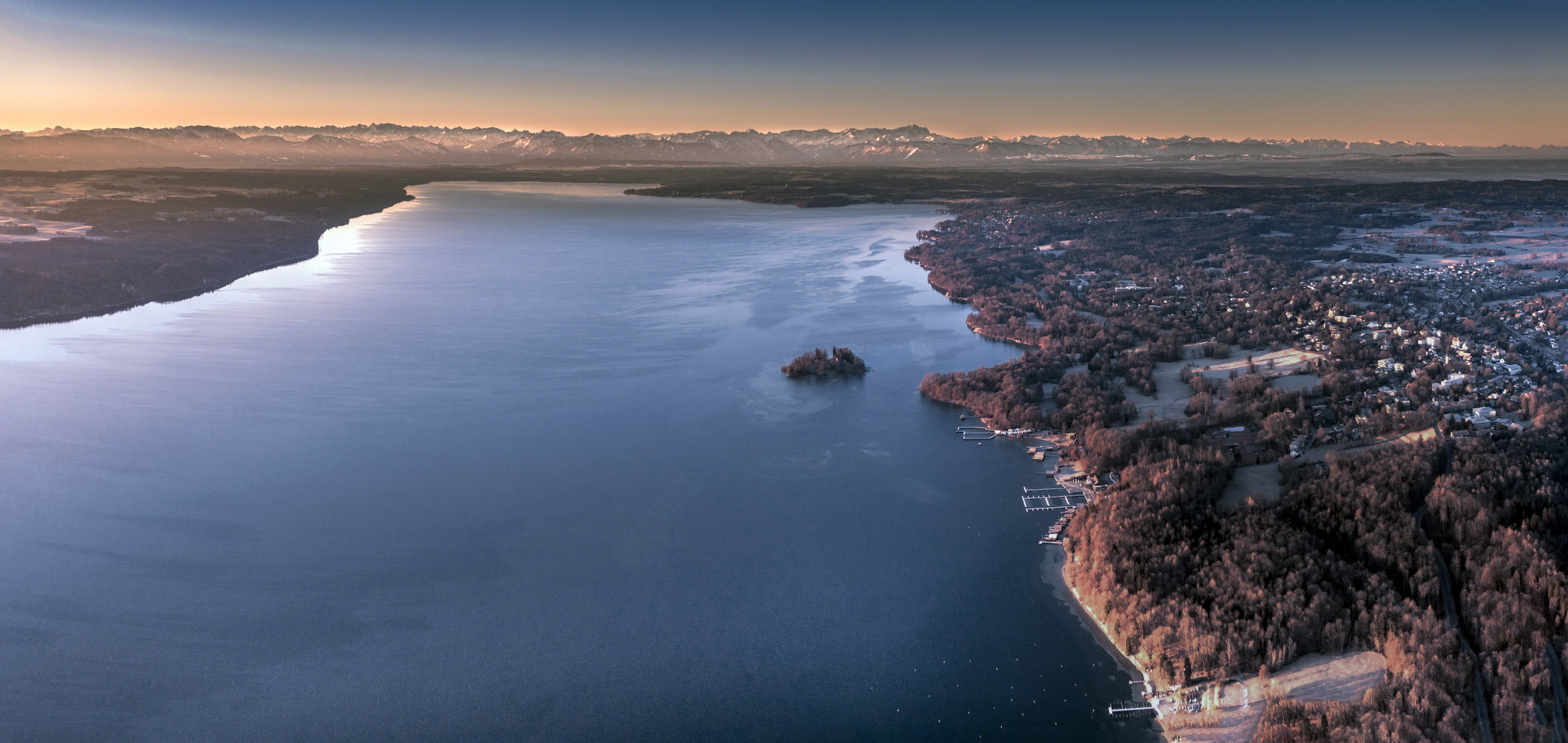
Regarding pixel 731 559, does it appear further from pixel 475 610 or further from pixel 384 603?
pixel 384 603

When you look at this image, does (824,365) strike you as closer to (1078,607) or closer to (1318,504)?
(1078,607)

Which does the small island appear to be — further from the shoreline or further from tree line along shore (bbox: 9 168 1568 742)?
the shoreline

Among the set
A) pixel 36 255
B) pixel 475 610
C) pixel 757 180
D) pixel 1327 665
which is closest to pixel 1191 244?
pixel 1327 665

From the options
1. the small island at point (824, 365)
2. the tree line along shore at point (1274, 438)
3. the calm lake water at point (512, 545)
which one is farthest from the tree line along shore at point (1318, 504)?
the small island at point (824, 365)

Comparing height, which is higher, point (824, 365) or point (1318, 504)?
point (824, 365)

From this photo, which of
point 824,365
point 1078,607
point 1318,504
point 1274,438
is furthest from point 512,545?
point 1274,438

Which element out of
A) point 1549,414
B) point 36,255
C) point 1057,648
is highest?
point 36,255
